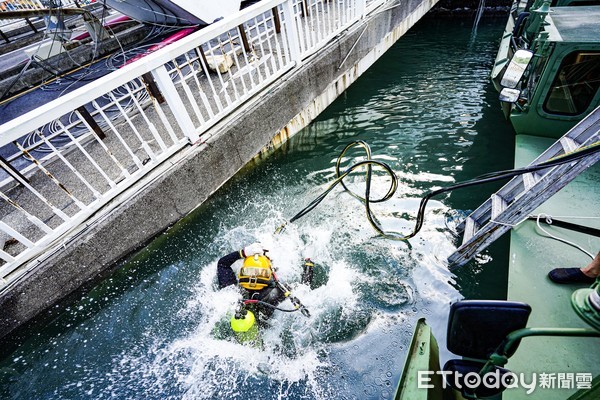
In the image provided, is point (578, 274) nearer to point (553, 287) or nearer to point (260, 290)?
point (553, 287)

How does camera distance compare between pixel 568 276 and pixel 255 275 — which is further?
pixel 255 275

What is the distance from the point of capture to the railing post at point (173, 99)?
3.64 meters

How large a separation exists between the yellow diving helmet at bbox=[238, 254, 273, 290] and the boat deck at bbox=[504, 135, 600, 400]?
2623mm

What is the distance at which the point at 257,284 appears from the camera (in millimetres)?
3502

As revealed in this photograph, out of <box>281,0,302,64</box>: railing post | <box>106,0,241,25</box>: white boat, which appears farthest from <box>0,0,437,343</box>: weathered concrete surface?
<box>106,0,241,25</box>: white boat

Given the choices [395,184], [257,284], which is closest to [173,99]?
[257,284]

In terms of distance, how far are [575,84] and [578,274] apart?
3341 millimetres

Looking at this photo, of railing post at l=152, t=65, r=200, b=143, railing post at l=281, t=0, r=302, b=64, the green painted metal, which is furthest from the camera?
railing post at l=281, t=0, r=302, b=64

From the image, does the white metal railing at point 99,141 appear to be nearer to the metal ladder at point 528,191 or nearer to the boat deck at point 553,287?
the metal ladder at point 528,191

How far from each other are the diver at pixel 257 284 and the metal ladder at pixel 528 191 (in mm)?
2552

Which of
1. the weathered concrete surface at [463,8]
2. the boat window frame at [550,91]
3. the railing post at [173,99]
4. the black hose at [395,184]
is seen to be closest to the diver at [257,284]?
the black hose at [395,184]

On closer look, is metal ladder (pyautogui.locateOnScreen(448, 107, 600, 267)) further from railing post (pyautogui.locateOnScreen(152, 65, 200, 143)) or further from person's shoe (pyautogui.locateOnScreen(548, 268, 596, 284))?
railing post (pyautogui.locateOnScreen(152, 65, 200, 143))

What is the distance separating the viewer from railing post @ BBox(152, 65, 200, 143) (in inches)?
143

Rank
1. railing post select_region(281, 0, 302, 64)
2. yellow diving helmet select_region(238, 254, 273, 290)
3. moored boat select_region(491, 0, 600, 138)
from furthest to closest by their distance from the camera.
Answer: railing post select_region(281, 0, 302, 64) → moored boat select_region(491, 0, 600, 138) → yellow diving helmet select_region(238, 254, 273, 290)
